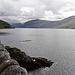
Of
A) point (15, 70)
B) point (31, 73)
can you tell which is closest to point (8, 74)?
point (15, 70)

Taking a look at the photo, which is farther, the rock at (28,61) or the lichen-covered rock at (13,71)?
the rock at (28,61)

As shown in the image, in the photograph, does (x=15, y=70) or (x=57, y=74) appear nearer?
(x=15, y=70)

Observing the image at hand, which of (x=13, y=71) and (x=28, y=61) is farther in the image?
(x=28, y=61)

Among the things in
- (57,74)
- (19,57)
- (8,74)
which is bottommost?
(57,74)

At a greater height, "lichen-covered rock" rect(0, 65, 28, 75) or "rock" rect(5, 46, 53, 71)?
"lichen-covered rock" rect(0, 65, 28, 75)

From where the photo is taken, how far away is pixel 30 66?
34.3 m

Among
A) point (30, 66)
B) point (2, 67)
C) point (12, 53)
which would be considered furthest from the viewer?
point (12, 53)

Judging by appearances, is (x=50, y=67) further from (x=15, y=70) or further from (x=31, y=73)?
(x=15, y=70)

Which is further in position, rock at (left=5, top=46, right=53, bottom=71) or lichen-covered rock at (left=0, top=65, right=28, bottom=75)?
rock at (left=5, top=46, right=53, bottom=71)

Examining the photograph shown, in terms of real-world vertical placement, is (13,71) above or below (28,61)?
above

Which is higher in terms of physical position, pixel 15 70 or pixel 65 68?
pixel 15 70

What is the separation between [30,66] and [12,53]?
308 inches

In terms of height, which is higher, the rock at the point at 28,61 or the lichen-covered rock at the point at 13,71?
the lichen-covered rock at the point at 13,71

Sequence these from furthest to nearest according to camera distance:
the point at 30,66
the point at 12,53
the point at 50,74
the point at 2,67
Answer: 1. the point at 12,53
2. the point at 30,66
3. the point at 50,74
4. the point at 2,67
